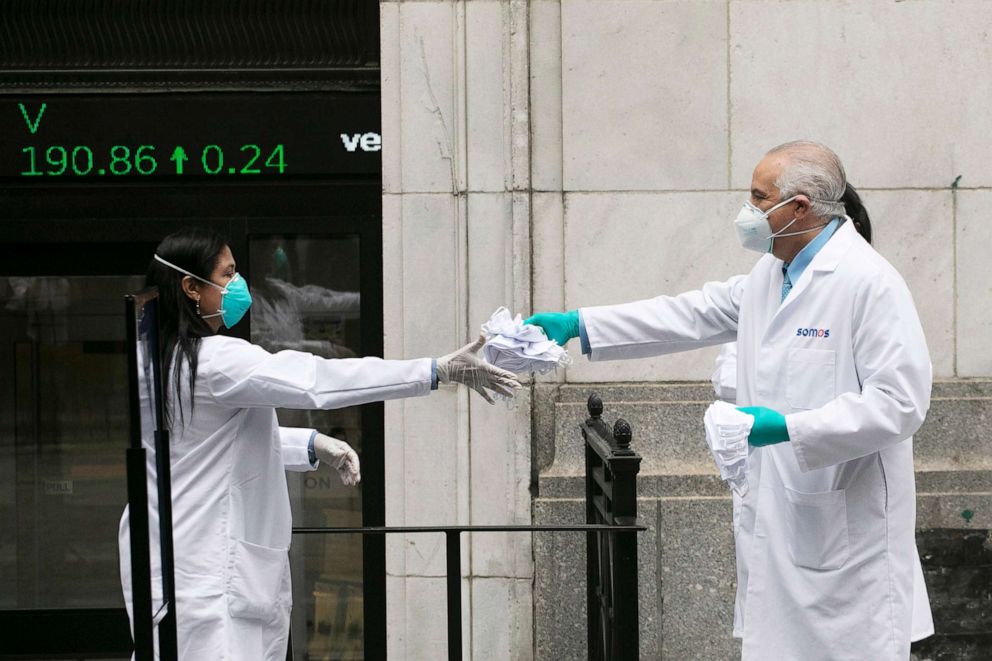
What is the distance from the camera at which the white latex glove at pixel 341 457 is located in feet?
13.6

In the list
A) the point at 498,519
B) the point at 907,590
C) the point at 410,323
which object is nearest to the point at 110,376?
the point at 410,323

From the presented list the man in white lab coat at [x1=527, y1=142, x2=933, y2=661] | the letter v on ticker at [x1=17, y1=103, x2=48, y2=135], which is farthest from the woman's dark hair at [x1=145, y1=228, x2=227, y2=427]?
the letter v on ticker at [x1=17, y1=103, x2=48, y2=135]

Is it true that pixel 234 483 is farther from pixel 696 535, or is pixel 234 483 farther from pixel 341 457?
pixel 696 535

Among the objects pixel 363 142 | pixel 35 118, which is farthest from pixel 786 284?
pixel 35 118

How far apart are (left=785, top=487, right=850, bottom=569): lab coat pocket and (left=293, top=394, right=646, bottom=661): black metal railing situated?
0.51 meters

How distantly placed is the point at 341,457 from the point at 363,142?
113 inches

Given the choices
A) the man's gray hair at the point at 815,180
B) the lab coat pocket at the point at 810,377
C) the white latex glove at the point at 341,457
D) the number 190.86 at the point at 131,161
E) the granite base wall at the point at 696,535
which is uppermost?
the number 190.86 at the point at 131,161

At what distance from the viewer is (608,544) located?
4105 millimetres

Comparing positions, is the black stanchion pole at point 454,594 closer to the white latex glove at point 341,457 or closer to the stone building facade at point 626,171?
the white latex glove at point 341,457

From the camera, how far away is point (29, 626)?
23.4 ft

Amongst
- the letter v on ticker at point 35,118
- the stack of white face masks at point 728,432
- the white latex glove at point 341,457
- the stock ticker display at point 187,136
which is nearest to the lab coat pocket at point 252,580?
the white latex glove at point 341,457

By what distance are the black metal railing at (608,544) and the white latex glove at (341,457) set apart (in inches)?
Result: 15.0

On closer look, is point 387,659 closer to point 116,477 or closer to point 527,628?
point 527,628

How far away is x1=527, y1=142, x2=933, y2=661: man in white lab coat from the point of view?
3.39 metres
